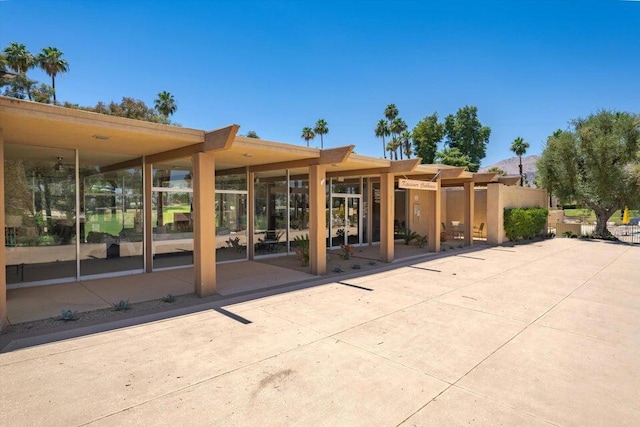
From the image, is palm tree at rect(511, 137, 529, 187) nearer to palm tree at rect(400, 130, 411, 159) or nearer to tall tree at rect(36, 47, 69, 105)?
palm tree at rect(400, 130, 411, 159)

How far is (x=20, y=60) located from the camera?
26.4 metres

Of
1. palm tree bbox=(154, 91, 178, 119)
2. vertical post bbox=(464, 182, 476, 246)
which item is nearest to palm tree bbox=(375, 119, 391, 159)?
palm tree bbox=(154, 91, 178, 119)

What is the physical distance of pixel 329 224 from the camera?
14.3 metres

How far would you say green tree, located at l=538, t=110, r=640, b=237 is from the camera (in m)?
17.4

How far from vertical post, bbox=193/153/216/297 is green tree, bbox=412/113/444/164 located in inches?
1520

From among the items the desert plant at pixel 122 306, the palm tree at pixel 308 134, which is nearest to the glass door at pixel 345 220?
the desert plant at pixel 122 306

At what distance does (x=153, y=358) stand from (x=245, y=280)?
13.3 ft

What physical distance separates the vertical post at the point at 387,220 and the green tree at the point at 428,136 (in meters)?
33.0

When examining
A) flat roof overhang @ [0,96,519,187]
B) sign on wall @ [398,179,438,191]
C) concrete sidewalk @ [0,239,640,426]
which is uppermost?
flat roof overhang @ [0,96,519,187]

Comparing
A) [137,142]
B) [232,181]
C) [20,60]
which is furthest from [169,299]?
Result: [20,60]

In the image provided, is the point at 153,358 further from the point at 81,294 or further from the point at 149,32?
the point at 149,32

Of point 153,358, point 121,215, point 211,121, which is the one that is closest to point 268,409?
point 153,358

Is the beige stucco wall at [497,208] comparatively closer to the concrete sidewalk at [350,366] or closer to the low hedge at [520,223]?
the low hedge at [520,223]

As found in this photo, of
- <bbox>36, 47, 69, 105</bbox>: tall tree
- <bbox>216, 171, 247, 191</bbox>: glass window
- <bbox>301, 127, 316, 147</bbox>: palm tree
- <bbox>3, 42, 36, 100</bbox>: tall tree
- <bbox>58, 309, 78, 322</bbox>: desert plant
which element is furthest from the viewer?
<bbox>301, 127, 316, 147</bbox>: palm tree
